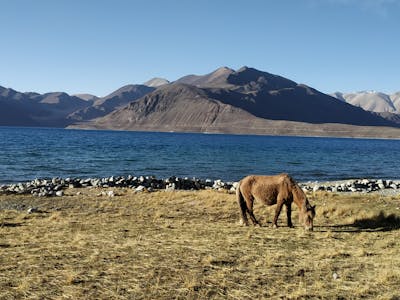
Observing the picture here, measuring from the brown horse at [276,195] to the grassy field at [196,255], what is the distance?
57 centimetres

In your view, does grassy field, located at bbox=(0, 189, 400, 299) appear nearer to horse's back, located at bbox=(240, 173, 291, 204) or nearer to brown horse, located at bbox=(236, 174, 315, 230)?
brown horse, located at bbox=(236, 174, 315, 230)

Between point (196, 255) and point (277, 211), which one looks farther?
point (277, 211)

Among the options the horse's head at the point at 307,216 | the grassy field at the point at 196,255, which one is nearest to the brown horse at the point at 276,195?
the horse's head at the point at 307,216

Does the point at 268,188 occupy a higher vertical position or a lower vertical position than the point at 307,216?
higher

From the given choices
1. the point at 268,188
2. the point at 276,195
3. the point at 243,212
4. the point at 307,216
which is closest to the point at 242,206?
the point at 243,212

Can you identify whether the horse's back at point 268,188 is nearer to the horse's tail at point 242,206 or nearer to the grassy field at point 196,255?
the horse's tail at point 242,206

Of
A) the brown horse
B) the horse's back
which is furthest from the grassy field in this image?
the horse's back

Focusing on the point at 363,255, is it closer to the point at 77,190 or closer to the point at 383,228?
the point at 383,228

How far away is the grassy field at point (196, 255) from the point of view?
8.66m

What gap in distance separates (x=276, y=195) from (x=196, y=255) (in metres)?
5.28

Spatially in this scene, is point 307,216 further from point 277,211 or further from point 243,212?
point 243,212

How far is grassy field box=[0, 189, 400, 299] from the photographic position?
8.66 metres

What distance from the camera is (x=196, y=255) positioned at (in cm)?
1131

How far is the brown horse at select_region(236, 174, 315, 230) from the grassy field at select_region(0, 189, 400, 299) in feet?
1.85
